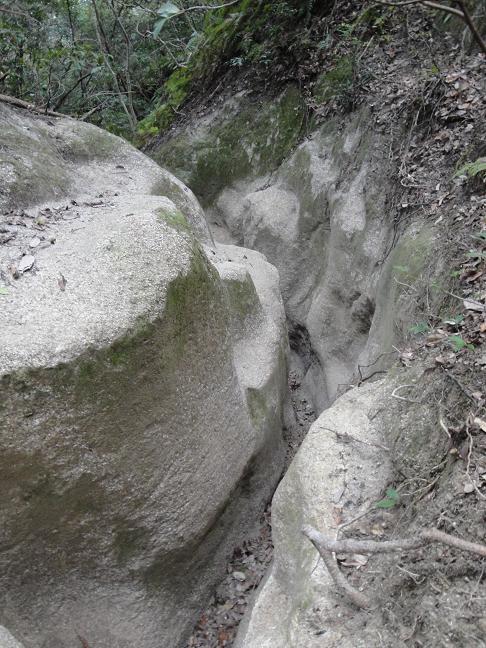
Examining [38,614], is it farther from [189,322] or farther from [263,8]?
[263,8]

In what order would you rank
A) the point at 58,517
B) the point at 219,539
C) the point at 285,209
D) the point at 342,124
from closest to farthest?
the point at 58,517
the point at 219,539
the point at 342,124
the point at 285,209

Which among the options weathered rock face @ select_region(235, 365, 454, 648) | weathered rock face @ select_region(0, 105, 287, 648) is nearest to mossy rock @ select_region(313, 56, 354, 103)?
weathered rock face @ select_region(0, 105, 287, 648)

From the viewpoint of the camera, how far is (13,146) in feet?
16.1

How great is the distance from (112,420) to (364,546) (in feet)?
5.51

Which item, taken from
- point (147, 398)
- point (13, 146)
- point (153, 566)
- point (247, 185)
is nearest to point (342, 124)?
point (247, 185)

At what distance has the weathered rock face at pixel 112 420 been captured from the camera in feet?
10.3

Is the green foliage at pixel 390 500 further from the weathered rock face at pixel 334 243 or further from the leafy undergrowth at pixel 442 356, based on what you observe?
the weathered rock face at pixel 334 243

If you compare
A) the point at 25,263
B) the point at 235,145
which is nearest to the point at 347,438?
the point at 25,263

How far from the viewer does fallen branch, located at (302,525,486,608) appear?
81.7 inches

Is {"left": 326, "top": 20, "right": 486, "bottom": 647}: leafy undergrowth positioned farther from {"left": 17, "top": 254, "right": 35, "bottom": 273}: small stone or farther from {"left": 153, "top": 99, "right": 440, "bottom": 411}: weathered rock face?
{"left": 17, "top": 254, "right": 35, "bottom": 273}: small stone

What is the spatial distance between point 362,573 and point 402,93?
16.2 ft

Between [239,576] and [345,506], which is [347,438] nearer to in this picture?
[345,506]

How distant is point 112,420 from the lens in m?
3.36

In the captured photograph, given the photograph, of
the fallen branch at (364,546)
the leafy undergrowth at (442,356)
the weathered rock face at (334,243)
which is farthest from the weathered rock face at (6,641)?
the weathered rock face at (334,243)
